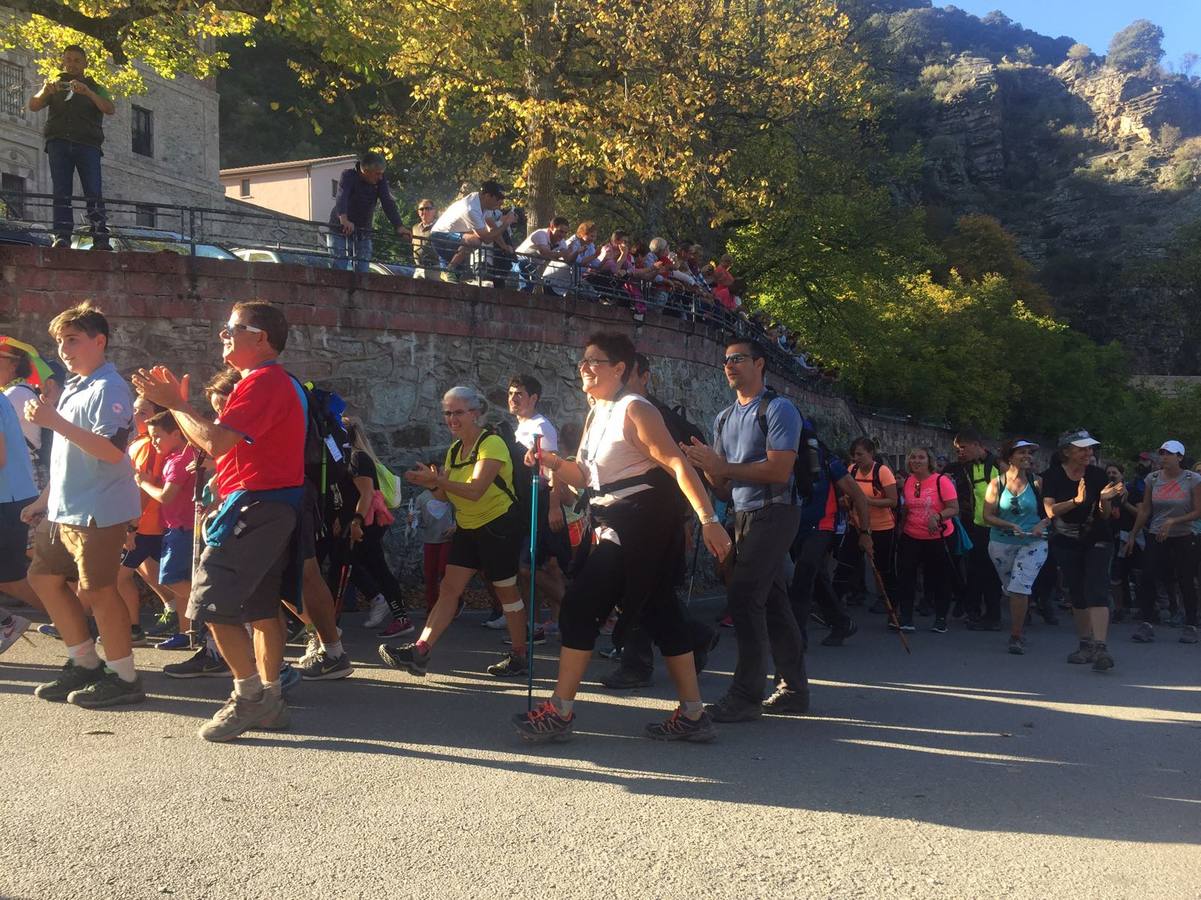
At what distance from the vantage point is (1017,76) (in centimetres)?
13050

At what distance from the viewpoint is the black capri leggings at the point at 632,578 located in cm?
526

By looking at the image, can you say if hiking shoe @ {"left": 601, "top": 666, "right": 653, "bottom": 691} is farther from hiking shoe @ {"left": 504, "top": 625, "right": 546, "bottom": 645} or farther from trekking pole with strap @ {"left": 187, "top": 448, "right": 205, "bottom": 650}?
trekking pole with strap @ {"left": 187, "top": 448, "right": 205, "bottom": 650}

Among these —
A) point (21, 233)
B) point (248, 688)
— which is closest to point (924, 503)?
point (248, 688)

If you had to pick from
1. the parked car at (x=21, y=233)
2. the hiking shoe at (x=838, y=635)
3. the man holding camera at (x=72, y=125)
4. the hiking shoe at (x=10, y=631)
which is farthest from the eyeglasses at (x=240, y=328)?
the man holding camera at (x=72, y=125)

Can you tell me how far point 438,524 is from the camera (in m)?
8.44

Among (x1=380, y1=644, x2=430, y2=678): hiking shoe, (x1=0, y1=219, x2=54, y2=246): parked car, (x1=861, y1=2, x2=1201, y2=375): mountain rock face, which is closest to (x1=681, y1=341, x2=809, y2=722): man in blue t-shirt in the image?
(x1=380, y1=644, x2=430, y2=678): hiking shoe

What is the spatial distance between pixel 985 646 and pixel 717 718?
14.0 feet

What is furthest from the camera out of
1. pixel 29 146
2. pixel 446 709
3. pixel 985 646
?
pixel 29 146

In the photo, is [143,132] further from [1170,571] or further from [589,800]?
[589,800]

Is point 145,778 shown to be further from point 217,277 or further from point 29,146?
point 29,146

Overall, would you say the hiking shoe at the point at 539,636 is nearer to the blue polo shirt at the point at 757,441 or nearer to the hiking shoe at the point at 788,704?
the hiking shoe at the point at 788,704

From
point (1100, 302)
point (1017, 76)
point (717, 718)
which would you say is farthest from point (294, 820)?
point (1017, 76)

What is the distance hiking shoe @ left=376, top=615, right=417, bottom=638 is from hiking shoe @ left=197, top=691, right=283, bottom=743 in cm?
287

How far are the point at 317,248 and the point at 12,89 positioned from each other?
2613 centimetres
